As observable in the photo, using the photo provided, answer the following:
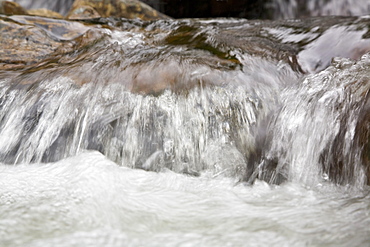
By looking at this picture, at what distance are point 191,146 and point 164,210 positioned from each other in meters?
0.65

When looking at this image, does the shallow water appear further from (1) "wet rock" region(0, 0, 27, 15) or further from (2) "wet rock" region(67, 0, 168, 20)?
(2) "wet rock" region(67, 0, 168, 20)

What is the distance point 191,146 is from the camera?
223 centimetres

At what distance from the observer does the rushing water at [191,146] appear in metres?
1.48

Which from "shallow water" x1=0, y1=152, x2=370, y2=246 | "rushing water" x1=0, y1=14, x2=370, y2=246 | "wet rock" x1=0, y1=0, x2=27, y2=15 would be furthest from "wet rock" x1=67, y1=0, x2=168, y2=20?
"shallow water" x1=0, y1=152, x2=370, y2=246

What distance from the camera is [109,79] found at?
271 centimetres

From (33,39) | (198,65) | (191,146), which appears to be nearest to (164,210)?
(191,146)

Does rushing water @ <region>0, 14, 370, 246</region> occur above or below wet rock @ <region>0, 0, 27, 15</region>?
below

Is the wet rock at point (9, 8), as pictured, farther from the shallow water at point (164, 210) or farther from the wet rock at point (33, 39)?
the shallow water at point (164, 210)

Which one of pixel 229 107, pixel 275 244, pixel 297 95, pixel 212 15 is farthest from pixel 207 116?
pixel 212 15

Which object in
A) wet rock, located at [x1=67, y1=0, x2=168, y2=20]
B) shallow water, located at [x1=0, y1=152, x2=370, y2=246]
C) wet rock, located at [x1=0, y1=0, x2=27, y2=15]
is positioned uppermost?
wet rock, located at [x1=67, y1=0, x2=168, y2=20]

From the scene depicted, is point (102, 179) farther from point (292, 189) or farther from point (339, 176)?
point (339, 176)

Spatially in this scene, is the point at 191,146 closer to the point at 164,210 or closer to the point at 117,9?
the point at 164,210

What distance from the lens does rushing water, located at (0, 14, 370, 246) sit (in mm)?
1479

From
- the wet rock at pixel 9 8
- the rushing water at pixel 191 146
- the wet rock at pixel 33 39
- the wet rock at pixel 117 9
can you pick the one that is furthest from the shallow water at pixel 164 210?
the wet rock at pixel 117 9
